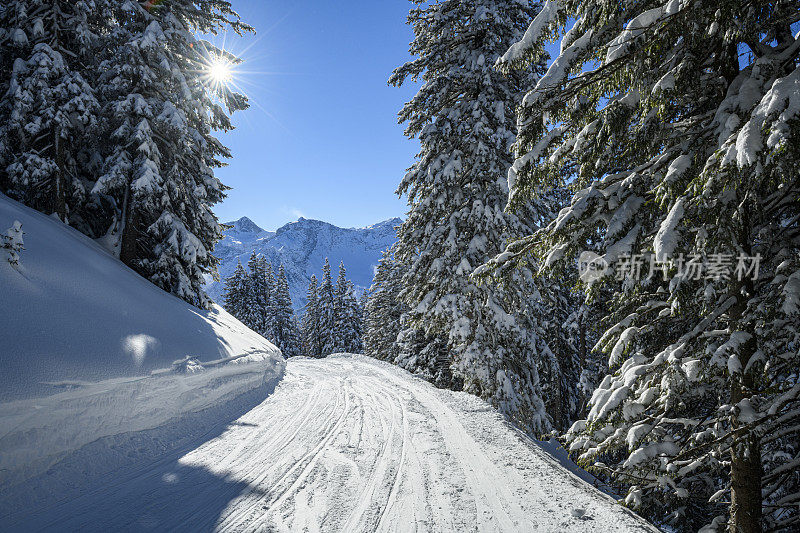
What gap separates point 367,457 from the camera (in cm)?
505

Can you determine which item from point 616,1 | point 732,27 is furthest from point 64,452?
→ point 732,27

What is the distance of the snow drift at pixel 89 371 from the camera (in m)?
4.18

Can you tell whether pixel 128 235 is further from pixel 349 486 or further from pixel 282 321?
pixel 282 321

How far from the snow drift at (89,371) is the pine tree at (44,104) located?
2147 mm

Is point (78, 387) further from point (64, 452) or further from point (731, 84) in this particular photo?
point (731, 84)

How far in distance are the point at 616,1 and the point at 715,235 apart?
2.57 meters

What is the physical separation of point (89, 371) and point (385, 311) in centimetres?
2307

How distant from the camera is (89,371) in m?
5.32

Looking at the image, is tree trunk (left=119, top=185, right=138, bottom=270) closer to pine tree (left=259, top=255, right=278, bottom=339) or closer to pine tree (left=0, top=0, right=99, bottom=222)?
pine tree (left=0, top=0, right=99, bottom=222)

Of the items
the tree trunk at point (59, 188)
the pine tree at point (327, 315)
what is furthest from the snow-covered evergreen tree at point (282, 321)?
the tree trunk at point (59, 188)

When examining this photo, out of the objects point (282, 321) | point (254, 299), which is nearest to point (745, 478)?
point (282, 321)

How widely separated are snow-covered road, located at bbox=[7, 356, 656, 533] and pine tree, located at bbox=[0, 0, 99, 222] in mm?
10732

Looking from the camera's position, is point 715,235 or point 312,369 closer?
point 715,235

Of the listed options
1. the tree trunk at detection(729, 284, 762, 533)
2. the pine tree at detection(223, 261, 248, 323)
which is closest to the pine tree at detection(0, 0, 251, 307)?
the tree trunk at detection(729, 284, 762, 533)
